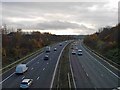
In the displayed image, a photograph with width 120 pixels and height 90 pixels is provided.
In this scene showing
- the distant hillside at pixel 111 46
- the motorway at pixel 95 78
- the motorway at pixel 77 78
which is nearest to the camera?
the motorway at pixel 95 78

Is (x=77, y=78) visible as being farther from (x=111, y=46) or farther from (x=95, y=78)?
(x=111, y=46)

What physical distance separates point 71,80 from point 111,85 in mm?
6224

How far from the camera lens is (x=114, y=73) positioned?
4953 centimetres

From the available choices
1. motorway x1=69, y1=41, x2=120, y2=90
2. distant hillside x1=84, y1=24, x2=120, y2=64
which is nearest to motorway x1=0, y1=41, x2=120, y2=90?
motorway x1=69, y1=41, x2=120, y2=90

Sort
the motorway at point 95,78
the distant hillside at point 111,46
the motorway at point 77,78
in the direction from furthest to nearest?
the distant hillside at point 111,46 < the motorway at point 77,78 < the motorway at point 95,78

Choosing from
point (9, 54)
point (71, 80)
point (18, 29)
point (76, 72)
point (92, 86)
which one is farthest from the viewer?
point (18, 29)

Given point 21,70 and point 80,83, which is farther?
point 21,70

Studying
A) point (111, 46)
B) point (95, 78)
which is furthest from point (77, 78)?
point (111, 46)

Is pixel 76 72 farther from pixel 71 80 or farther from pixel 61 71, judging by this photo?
pixel 71 80

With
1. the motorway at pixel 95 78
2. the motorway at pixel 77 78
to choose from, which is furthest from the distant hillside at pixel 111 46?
the motorway at pixel 77 78

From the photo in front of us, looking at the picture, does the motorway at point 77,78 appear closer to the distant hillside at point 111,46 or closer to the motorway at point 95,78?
the motorway at point 95,78

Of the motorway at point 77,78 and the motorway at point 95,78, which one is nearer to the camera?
the motorway at point 95,78

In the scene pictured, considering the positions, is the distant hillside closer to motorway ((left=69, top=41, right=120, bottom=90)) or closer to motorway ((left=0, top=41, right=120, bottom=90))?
motorway ((left=69, top=41, right=120, bottom=90))

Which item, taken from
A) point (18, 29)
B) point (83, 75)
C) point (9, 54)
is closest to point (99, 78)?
point (83, 75)
